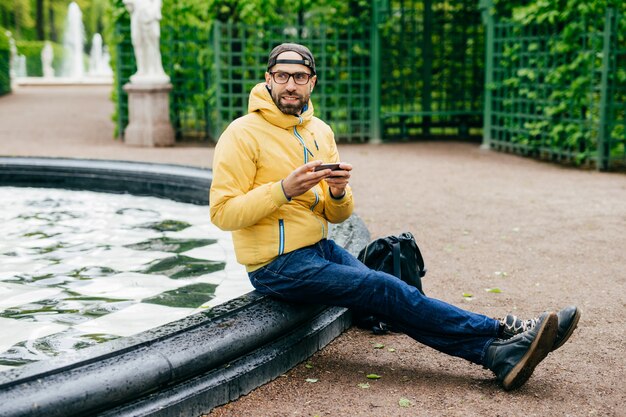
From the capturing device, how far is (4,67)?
26.2m

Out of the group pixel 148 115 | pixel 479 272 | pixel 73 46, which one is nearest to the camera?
pixel 479 272

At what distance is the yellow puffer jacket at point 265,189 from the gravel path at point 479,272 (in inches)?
24.1

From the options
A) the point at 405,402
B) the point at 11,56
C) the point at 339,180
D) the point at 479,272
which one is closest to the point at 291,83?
the point at 339,180

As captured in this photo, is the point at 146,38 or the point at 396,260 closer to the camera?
the point at 396,260

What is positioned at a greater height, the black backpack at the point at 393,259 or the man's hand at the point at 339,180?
the man's hand at the point at 339,180

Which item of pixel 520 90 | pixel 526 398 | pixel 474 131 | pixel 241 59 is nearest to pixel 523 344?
pixel 526 398

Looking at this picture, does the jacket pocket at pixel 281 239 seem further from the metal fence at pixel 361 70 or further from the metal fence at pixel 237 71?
the metal fence at pixel 361 70

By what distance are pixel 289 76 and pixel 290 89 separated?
60 millimetres

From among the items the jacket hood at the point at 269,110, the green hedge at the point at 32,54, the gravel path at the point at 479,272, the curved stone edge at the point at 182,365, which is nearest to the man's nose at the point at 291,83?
the jacket hood at the point at 269,110

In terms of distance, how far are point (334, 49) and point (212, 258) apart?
29.7 feet

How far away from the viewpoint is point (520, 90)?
40.8 feet

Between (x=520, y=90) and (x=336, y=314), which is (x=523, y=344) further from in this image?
(x=520, y=90)

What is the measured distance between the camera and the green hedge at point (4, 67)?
84.7ft

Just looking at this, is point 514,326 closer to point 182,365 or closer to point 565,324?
point 565,324
